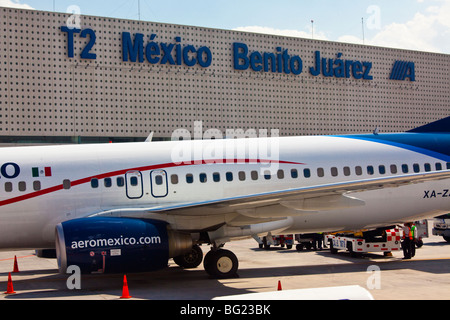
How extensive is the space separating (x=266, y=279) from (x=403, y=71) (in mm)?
45815

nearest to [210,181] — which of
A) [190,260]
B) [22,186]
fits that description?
[190,260]

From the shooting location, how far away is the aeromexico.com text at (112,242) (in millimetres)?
14344

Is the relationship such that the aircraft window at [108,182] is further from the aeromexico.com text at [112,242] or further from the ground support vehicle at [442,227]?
the ground support vehicle at [442,227]

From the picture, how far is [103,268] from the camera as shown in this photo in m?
14.5

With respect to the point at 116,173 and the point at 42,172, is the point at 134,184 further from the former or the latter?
the point at 42,172

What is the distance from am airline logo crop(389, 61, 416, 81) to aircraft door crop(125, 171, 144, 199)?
45207 mm

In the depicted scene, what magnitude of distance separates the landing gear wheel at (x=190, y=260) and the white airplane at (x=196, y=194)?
4 centimetres

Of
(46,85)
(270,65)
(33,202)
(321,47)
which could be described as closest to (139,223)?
(33,202)

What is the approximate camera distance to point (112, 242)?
14.5 m

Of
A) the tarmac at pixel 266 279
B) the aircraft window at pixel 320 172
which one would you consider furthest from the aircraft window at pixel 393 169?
the tarmac at pixel 266 279

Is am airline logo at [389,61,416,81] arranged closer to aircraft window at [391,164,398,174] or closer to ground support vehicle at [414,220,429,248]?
ground support vehicle at [414,220,429,248]

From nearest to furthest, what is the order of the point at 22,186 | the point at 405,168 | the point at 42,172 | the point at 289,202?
the point at 289,202 → the point at 22,186 → the point at 42,172 → the point at 405,168

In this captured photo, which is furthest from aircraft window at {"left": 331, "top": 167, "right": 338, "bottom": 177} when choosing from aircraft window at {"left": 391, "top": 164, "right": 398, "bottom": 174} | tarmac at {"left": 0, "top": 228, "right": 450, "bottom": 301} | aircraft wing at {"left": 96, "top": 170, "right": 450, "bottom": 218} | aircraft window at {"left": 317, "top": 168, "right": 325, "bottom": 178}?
tarmac at {"left": 0, "top": 228, "right": 450, "bottom": 301}

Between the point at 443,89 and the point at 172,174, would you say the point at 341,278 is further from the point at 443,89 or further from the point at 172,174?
the point at 443,89
